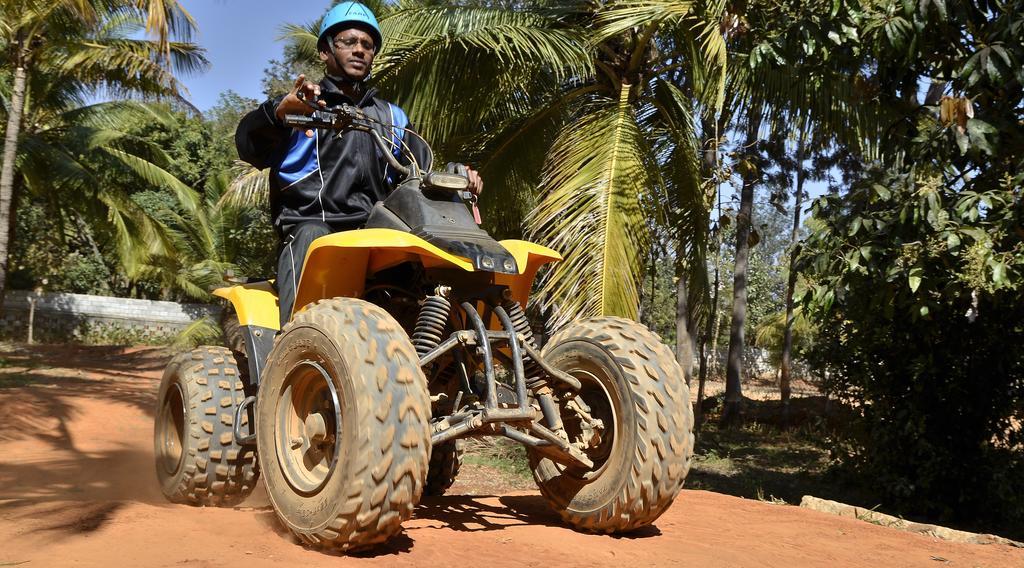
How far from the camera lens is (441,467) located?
5.36 m

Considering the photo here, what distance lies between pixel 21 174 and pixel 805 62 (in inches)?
707

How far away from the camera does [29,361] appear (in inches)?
779

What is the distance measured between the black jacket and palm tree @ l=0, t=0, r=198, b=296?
966 centimetres

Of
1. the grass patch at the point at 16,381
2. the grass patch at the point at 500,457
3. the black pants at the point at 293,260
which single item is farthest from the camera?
the grass patch at the point at 16,381

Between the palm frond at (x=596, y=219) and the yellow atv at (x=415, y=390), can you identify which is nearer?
the yellow atv at (x=415, y=390)

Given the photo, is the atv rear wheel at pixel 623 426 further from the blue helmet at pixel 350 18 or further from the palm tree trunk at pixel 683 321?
the palm tree trunk at pixel 683 321

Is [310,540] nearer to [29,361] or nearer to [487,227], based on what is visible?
[487,227]

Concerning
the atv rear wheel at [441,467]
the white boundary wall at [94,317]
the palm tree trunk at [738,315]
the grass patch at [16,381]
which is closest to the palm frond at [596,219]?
the atv rear wheel at [441,467]

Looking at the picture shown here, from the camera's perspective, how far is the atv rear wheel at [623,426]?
3.89 m

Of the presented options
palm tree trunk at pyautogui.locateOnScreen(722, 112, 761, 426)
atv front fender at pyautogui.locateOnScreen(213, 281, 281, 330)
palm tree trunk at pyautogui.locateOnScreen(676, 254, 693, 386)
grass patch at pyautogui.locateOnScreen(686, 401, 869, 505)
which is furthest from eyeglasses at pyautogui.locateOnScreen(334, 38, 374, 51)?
palm tree trunk at pyautogui.locateOnScreen(722, 112, 761, 426)

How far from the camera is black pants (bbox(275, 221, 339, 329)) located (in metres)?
4.37

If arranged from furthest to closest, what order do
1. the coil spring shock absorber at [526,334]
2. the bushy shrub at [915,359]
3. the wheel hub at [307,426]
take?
the bushy shrub at [915,359] → the coil spring shock absorber at [526,334] → the wheel hub at [307,426]

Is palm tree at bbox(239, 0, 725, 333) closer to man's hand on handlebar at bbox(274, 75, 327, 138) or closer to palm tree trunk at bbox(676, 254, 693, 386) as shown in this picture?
palm tree trunk at bbox(676, 254, 693, 386)

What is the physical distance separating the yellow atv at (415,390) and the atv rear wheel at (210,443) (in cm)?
1
